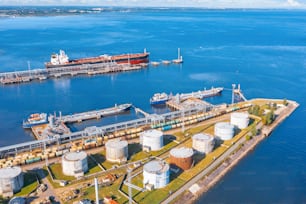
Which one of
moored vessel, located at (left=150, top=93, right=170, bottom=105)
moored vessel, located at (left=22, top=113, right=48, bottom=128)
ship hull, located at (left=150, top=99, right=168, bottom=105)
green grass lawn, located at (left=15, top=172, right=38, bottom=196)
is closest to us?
green grass lawn, located at (left=15, top=172, right=38, bottom=196)

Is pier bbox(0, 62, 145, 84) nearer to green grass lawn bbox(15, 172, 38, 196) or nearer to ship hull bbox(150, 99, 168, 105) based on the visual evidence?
ship hull bbox(150, 99, 168, 105)

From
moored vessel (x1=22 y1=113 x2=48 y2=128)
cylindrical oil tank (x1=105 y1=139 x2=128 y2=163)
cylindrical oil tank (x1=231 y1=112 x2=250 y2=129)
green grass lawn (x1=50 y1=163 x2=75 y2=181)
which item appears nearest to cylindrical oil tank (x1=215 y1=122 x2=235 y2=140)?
cylindrical oil tank (x1=231 y1=112 x2=250 y2=129)

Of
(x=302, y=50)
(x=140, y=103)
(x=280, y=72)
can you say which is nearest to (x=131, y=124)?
(x=140, y=103)

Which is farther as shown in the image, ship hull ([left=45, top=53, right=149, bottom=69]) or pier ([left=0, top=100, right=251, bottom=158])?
ship hull ([left=45, top=53, right=149, bottom=69])

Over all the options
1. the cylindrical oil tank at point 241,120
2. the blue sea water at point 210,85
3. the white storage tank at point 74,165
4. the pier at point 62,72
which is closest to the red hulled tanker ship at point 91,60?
the pier at point 62,72

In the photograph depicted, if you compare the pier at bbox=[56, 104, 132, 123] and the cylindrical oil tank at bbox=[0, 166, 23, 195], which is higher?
the cylindrical oil tank at bbox=[0, 166, 23, 195]

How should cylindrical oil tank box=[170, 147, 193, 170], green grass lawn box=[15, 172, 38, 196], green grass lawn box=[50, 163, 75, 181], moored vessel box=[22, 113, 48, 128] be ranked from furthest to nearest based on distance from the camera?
1. moored vessel box=[22, 113, 48, 128]
2. cylindrical oil tank box=[170, 147, 193, 170]
3. green grass lawn box=[50, 163, 75, 181]
4. green grass lawn box=[15, 172, 38, 196]

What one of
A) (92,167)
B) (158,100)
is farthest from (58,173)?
(158,100)
